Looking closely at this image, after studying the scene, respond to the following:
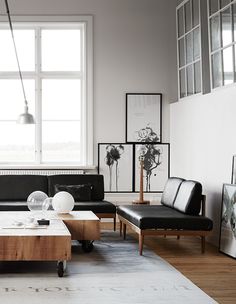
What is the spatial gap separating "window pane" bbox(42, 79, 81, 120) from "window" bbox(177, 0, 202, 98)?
70.8 inches

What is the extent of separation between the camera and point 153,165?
10156mm

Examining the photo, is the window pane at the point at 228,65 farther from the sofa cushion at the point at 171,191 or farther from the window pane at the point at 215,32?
the sofa cushion at the point at 171,191

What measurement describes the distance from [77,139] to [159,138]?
1338 millimetres

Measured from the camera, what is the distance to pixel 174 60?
1003 cm

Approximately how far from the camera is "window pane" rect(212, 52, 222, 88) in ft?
24.7

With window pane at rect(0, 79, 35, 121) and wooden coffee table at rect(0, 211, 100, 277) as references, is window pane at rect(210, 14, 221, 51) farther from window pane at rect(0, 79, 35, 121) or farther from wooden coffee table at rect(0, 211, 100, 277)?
window pane at rect(0, 79, 35, 121)

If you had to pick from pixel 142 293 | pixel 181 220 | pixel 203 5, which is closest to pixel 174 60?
pixel 203 5

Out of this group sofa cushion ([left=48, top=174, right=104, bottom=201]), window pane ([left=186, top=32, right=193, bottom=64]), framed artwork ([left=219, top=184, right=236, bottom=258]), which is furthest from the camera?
sofa cushion ([left=48, top=174, right=104, bottom=201])

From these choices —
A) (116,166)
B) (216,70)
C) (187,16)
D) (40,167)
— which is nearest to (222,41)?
(216,70)

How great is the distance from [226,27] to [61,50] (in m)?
3.69

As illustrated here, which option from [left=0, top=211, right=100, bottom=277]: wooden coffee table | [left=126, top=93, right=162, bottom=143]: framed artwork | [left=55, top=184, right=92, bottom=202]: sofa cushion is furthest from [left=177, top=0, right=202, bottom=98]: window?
[left=0, top=211, right=100, bottom=277]: wooden coffee table

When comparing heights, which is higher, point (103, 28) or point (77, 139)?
point (103, 28)

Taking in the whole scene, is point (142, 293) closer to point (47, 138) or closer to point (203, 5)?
point (203, 5)

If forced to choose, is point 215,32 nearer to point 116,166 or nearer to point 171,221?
point 171,221
